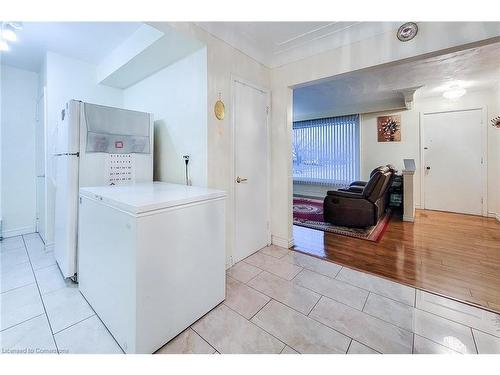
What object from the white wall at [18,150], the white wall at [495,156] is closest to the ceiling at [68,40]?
the white wall at [18,150]

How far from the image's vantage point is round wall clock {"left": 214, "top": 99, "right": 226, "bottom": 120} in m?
2.20

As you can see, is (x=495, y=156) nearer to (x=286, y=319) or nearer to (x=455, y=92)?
(x=455, y=92)

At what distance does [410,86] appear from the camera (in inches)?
154

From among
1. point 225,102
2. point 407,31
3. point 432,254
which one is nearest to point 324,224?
point 432,254

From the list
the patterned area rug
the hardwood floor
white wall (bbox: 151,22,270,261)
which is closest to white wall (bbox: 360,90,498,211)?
the hardwood floor

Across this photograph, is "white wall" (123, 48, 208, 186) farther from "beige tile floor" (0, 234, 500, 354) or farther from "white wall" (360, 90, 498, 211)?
"white wall" (360, 90, 498, 211)

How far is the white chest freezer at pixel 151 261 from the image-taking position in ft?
4.10

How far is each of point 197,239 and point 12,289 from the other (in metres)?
1.81

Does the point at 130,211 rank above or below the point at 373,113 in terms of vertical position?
below

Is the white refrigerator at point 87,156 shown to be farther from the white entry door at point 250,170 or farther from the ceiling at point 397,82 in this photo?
the ceiling at point 397,82

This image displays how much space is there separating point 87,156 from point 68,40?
1508 mm
